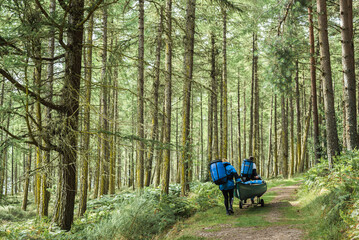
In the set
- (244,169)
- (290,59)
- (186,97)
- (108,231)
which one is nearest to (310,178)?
(244,169)

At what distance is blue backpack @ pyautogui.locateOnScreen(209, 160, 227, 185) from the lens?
802cm

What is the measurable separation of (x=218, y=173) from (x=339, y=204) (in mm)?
3308

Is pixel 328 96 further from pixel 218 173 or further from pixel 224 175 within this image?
pixel 218 173

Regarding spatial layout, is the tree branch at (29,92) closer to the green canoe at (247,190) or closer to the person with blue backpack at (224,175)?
the person with blue backpack at (224,175)

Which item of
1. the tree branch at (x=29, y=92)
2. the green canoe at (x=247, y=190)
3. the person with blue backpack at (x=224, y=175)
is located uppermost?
the tree branch at (x=29, y=92)

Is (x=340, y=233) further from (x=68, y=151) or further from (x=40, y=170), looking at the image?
(x=40, y=170)

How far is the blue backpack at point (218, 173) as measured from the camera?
8.02 metres

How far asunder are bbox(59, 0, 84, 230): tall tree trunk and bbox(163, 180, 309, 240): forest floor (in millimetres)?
2633

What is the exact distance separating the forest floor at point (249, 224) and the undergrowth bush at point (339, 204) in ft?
1.40

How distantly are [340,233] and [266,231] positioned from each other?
1654mm

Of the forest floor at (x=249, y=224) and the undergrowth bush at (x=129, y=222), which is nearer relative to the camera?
the undergrowth bush at (x=129, y=222)

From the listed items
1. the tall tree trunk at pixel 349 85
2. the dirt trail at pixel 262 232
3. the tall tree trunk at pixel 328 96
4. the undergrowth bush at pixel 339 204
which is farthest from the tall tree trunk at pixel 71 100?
the tall tree trunk at pixel 349 85

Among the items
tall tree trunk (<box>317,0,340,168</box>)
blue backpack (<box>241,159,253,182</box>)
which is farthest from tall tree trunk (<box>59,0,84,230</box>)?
tall tree trunk (<box>317,0,340,168</box>)

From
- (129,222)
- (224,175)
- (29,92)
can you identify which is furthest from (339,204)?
(29,92)
